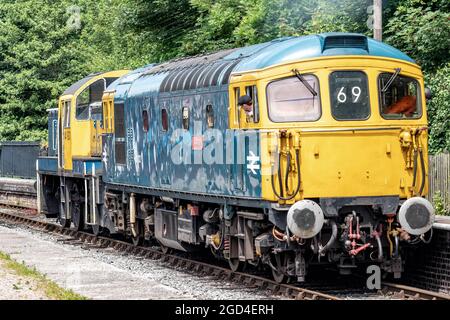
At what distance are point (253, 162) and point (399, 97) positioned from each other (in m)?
2.35

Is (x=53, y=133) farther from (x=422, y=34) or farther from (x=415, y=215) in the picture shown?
(x=415, y=215)

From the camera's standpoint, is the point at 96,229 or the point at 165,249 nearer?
the point at 165,249

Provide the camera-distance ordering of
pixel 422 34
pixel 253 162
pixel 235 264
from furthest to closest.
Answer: pixel 422 34 → pixel 235 264 → pixel 253 162

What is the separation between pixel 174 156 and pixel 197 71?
66.2 inches

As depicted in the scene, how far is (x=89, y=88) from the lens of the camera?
27.1 meters

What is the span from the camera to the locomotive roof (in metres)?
16.0

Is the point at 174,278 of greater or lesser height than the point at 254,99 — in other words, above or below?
below

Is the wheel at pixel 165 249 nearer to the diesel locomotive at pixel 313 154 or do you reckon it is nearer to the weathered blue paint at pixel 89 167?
the weathered blue paint at pixel 89 167

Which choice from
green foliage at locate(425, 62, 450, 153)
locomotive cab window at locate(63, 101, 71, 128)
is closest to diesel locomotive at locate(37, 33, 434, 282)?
green foliage at locate(425, 62, 450, 153)

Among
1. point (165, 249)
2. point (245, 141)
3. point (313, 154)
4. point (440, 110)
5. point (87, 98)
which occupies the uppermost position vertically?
point (87, 98)

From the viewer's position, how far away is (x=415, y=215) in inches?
621

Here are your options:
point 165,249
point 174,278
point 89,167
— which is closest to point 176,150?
point 174,278
